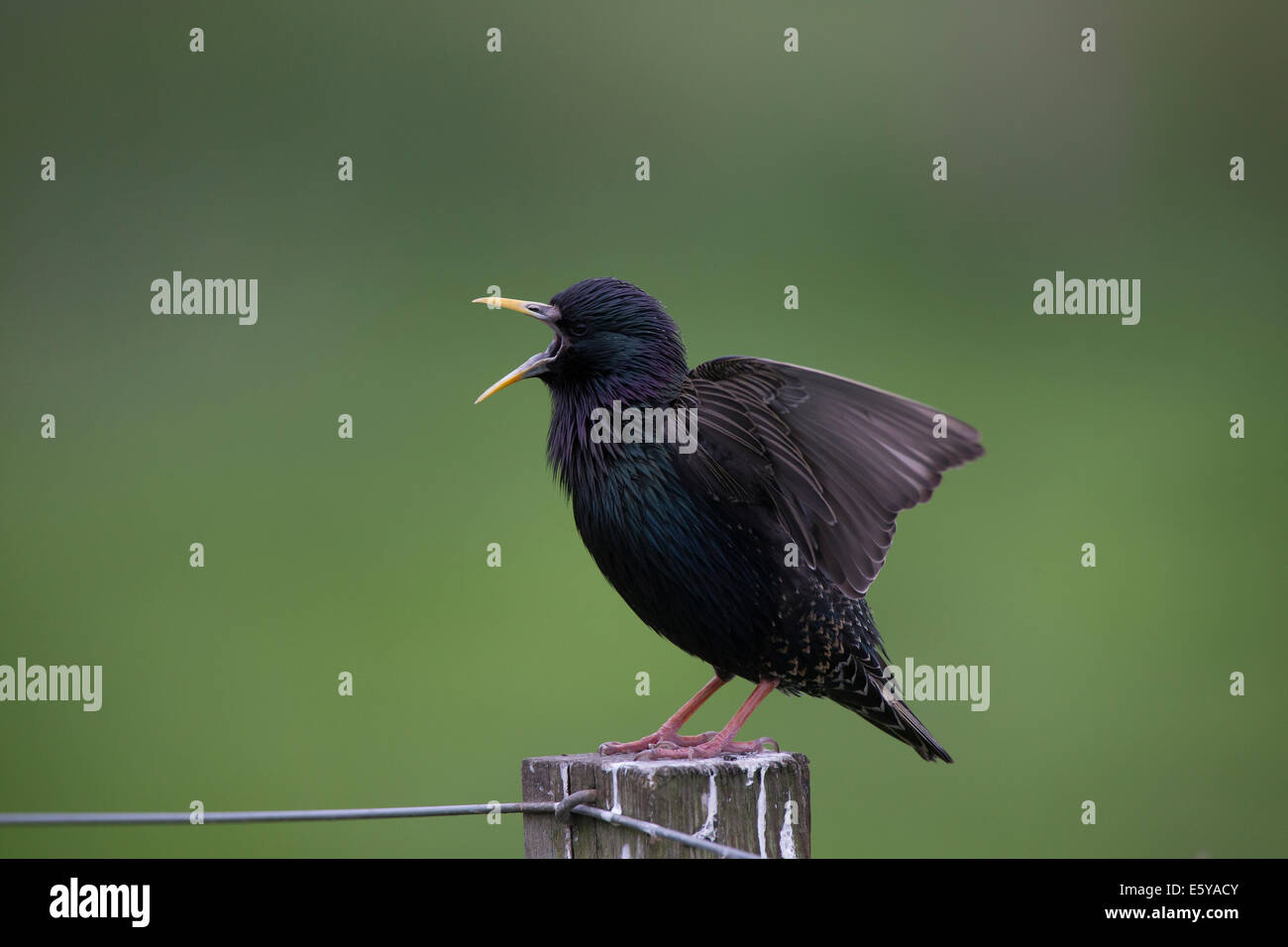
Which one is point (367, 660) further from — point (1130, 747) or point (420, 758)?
point (1130, 747)

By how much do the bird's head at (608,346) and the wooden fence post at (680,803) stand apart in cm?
135

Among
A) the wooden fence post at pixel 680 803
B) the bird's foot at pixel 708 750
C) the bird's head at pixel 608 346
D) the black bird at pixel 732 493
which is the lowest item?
the wooden fence post at pixel 680 803

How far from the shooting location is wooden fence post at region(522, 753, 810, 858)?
3525 mm

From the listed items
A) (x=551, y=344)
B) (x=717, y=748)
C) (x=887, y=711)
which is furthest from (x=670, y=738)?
(x=551, y=344)

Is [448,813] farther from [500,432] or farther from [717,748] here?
[500,432]

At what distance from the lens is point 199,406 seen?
46.1 ft

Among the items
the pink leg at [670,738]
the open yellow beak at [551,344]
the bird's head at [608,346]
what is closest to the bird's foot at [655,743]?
the pink leg at [670,738]

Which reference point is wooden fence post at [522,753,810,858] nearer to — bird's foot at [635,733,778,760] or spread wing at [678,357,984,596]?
bird's foot at [635,733,778,760]

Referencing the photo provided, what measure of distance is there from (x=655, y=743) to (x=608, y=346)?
46.1 inches

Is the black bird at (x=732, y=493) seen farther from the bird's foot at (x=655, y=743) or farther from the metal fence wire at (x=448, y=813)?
the metal fence wire at (x=448, y=813)

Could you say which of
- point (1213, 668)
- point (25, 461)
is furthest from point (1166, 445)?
point (25, 461)

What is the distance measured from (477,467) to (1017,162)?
7.59 metres

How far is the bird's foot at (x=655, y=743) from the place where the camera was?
4.31 meters

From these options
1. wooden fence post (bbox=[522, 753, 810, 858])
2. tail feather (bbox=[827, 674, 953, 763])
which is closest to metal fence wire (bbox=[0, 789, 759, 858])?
wooden fence post (bbox=[522, 753, 810, 858])
